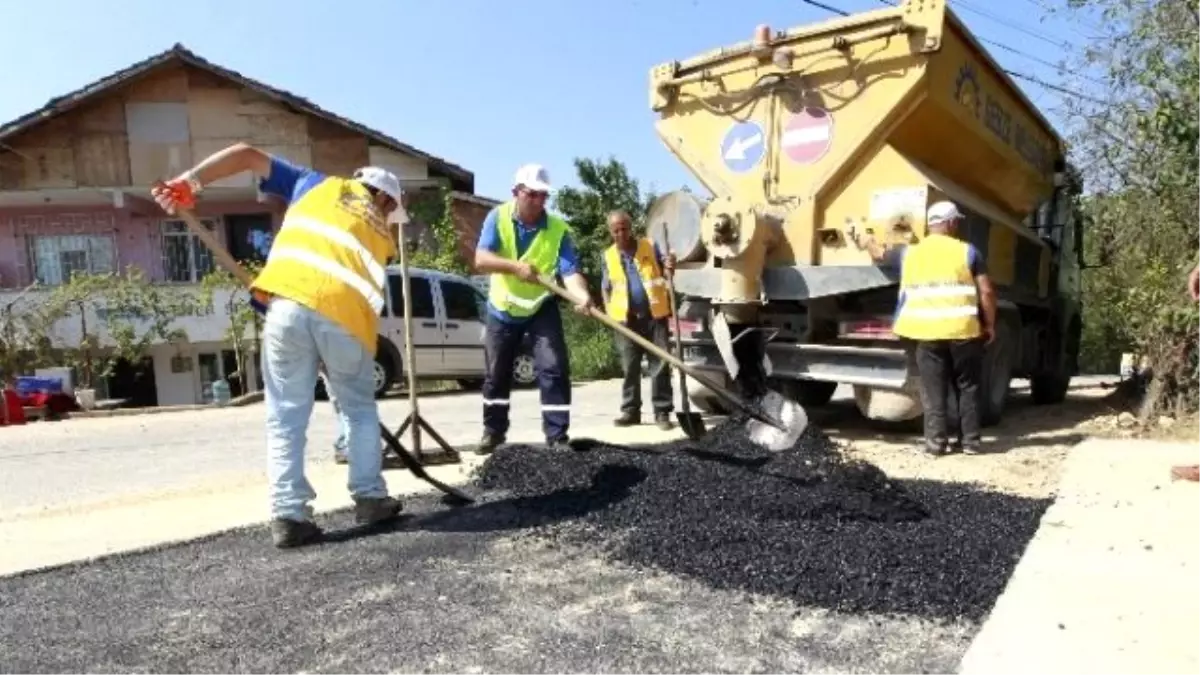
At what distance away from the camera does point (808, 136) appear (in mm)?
6195

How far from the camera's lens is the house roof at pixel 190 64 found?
18359 mm

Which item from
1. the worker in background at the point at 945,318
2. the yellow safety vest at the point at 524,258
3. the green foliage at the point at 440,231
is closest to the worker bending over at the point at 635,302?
the yellow safety vest at the point at 524,258

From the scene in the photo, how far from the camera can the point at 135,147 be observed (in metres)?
19.0

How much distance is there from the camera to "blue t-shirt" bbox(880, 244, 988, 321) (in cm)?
543

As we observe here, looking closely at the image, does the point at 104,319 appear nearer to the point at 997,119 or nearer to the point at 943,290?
the point at 997,119

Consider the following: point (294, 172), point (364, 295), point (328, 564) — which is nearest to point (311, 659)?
point (328, 564)

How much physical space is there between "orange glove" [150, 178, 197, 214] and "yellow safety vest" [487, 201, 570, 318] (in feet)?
5.97

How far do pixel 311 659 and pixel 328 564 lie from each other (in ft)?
2.81

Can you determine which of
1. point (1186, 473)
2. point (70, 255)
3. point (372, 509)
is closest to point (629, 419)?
point (372, 509)

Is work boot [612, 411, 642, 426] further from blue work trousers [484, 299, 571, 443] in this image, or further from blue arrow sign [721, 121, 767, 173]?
blue arrow sign [721, 121, 767, 173]

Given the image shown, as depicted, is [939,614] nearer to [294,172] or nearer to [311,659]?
[311,659]

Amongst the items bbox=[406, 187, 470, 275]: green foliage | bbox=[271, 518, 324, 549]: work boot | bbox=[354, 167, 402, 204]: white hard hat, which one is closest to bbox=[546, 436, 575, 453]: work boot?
bbox=[271, 518, 324, 549]: work boot

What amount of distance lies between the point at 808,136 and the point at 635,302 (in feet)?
5.75

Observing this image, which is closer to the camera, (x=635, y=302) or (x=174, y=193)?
(x=174, y=193)
